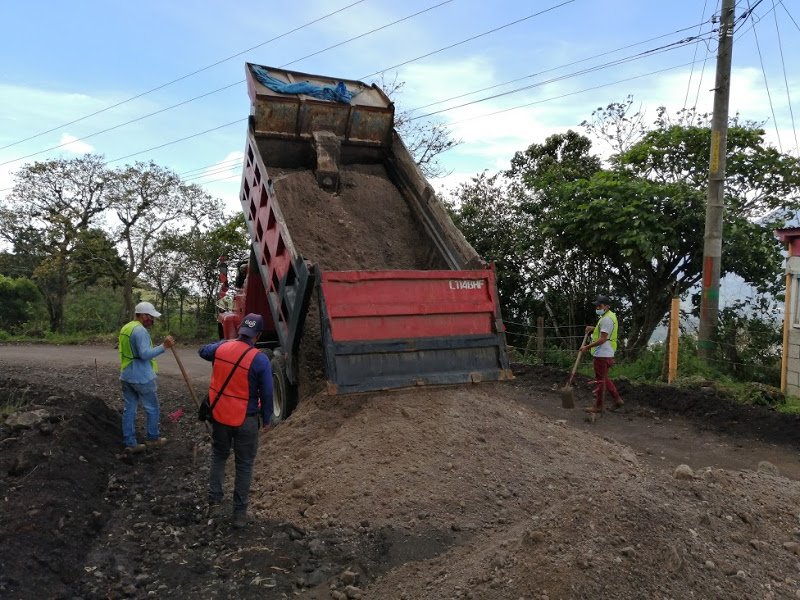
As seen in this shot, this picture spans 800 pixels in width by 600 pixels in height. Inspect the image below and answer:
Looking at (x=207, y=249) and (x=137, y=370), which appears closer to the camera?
(x=137, y=370)

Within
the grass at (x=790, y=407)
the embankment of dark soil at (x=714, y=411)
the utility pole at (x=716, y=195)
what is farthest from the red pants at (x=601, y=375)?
the utility pole at (x=716, y=195)

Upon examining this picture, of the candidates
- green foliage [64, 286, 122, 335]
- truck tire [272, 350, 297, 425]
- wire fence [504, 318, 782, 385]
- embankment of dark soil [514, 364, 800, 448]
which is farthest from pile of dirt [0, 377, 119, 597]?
green foliage [64, 286, 122, 335]

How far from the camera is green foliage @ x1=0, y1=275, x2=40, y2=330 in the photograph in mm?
21375

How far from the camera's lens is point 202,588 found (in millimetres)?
3594

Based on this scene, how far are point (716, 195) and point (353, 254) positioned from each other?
597 cm

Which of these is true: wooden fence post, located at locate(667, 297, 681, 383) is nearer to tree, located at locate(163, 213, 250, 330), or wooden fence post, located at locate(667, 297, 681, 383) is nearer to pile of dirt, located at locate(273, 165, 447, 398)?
pile of dirt, located at locate(273, 165, 447, 398)

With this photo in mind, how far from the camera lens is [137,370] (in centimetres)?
630

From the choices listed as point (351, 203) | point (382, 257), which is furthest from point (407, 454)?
→ point (351, 203)

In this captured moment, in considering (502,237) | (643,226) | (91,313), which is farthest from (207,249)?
(643,226)

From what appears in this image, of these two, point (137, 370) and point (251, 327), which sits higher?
point (251, 327)

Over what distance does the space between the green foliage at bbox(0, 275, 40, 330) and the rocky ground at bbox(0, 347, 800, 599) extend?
652 inches

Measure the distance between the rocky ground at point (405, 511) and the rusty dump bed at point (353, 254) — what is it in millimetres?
347

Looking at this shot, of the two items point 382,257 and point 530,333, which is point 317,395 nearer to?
point 382,257

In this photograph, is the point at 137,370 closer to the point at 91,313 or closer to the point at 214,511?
the point at 214,511
